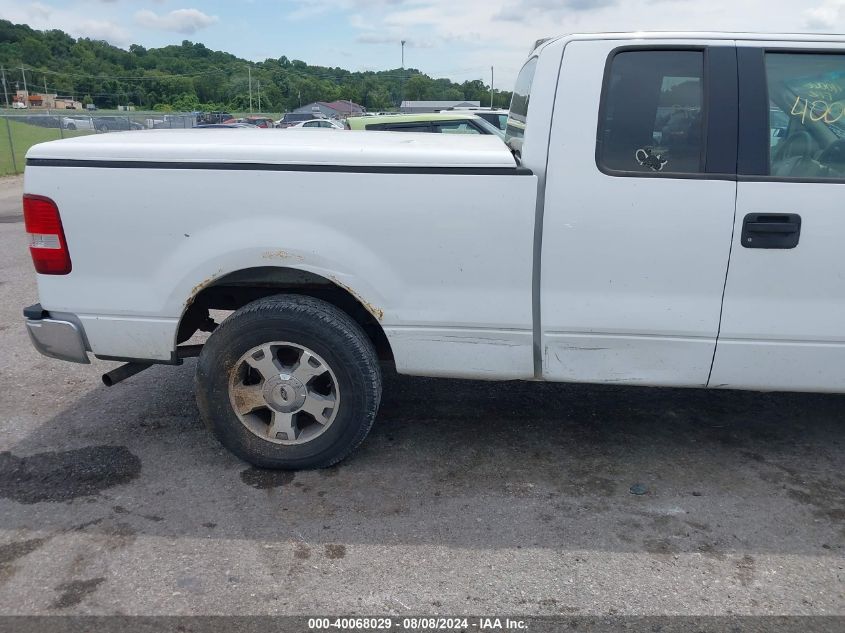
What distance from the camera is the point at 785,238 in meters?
3.18

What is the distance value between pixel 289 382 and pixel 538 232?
1329 mm

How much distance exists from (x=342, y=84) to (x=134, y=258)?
312 ft

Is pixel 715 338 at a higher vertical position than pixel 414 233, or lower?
lower

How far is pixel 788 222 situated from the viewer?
3.17 metres

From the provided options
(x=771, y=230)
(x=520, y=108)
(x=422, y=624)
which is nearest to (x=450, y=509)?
(x=422, y=624)

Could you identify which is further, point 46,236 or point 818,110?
point 46,236

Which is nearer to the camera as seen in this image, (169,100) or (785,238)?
(785,238)

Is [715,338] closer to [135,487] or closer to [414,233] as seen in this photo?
[414,233]

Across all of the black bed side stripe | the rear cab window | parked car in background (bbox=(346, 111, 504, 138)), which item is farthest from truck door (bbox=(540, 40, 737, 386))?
parked car in background (bbox=(346, 111, 504, 138))

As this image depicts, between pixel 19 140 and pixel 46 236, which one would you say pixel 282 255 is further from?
pixel 19 140

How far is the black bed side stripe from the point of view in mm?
3211

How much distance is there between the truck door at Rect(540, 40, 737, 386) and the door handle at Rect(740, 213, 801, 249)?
80 mm

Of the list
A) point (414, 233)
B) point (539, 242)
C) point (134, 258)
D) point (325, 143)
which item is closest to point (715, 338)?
point (539, 242)

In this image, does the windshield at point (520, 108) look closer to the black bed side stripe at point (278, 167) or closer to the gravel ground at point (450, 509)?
the black bed side stripe at point (278, 167)
